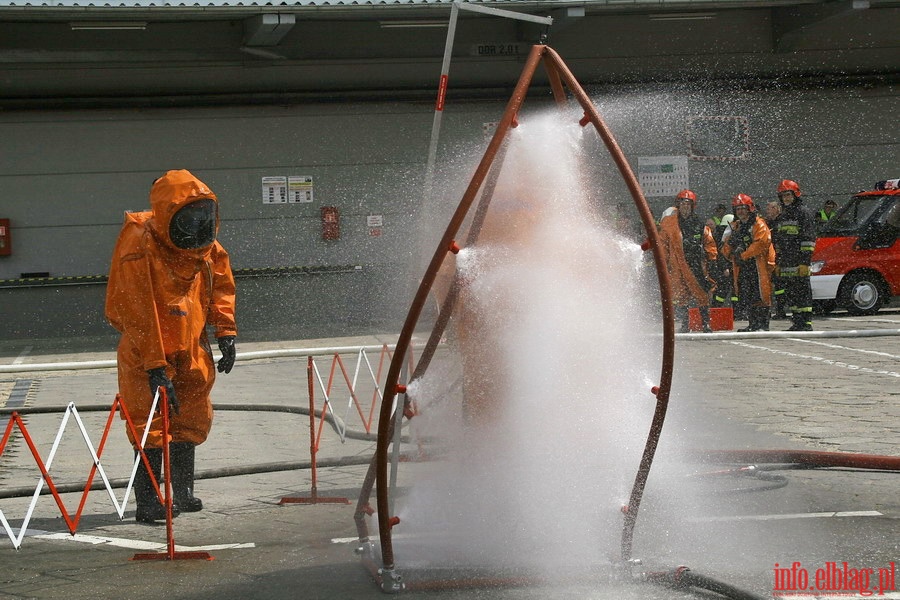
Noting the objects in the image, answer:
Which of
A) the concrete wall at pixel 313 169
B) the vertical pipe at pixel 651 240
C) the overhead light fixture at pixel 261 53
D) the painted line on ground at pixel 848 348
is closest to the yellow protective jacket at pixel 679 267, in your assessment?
the painted line on ground at pixel 848 348

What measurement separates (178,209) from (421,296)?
230 centimetres

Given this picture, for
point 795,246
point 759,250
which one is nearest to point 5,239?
point 759,250

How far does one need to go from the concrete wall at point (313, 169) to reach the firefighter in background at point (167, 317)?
37.7 ft

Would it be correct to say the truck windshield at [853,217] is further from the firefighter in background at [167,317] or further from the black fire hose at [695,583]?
the black fire hose at [695,583]

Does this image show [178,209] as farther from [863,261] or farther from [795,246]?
[863,261]

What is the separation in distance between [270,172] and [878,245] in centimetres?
991

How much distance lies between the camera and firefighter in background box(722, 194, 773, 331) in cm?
1591

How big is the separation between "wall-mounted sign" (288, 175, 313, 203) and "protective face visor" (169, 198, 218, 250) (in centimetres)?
1388

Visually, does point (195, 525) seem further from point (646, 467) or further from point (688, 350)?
point (688, 350)

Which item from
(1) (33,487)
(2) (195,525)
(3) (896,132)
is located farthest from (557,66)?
(3) (896,132)

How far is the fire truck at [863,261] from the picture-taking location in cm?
1797

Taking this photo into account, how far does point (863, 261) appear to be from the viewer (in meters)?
18.0

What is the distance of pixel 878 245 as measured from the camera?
18000 mm

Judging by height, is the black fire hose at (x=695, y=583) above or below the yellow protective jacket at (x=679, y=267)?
below
